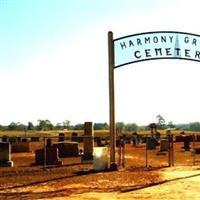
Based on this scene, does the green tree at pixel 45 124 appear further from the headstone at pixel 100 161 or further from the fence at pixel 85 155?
the headstone at pixel 100 161

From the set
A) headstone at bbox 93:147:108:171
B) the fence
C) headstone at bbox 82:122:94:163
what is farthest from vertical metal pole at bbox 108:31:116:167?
headstone at bbox 82:122:94:163

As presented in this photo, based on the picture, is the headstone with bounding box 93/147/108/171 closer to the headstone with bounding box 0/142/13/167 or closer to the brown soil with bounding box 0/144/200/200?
the brown soil with bounding box 0/144/200/200

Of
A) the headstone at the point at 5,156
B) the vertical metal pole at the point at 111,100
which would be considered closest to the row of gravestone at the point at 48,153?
the headstone at the point at 5,156

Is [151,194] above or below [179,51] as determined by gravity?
below

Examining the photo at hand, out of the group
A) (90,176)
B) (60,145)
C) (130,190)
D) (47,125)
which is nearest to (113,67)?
(90,176)

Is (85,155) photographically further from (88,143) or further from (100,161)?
(100,161)

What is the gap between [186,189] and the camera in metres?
13.6

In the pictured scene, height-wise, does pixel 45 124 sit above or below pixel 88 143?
above

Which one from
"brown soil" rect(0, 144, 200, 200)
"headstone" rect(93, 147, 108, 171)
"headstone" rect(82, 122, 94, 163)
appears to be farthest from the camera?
"headstone" rect(82, 122, 94, 163)

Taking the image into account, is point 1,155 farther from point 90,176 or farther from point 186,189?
point 186,189

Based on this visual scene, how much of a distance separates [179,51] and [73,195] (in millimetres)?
9831

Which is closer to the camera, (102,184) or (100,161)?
(102,184)

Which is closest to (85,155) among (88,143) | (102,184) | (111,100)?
(88,143)

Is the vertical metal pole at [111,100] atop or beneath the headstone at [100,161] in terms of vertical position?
atop
